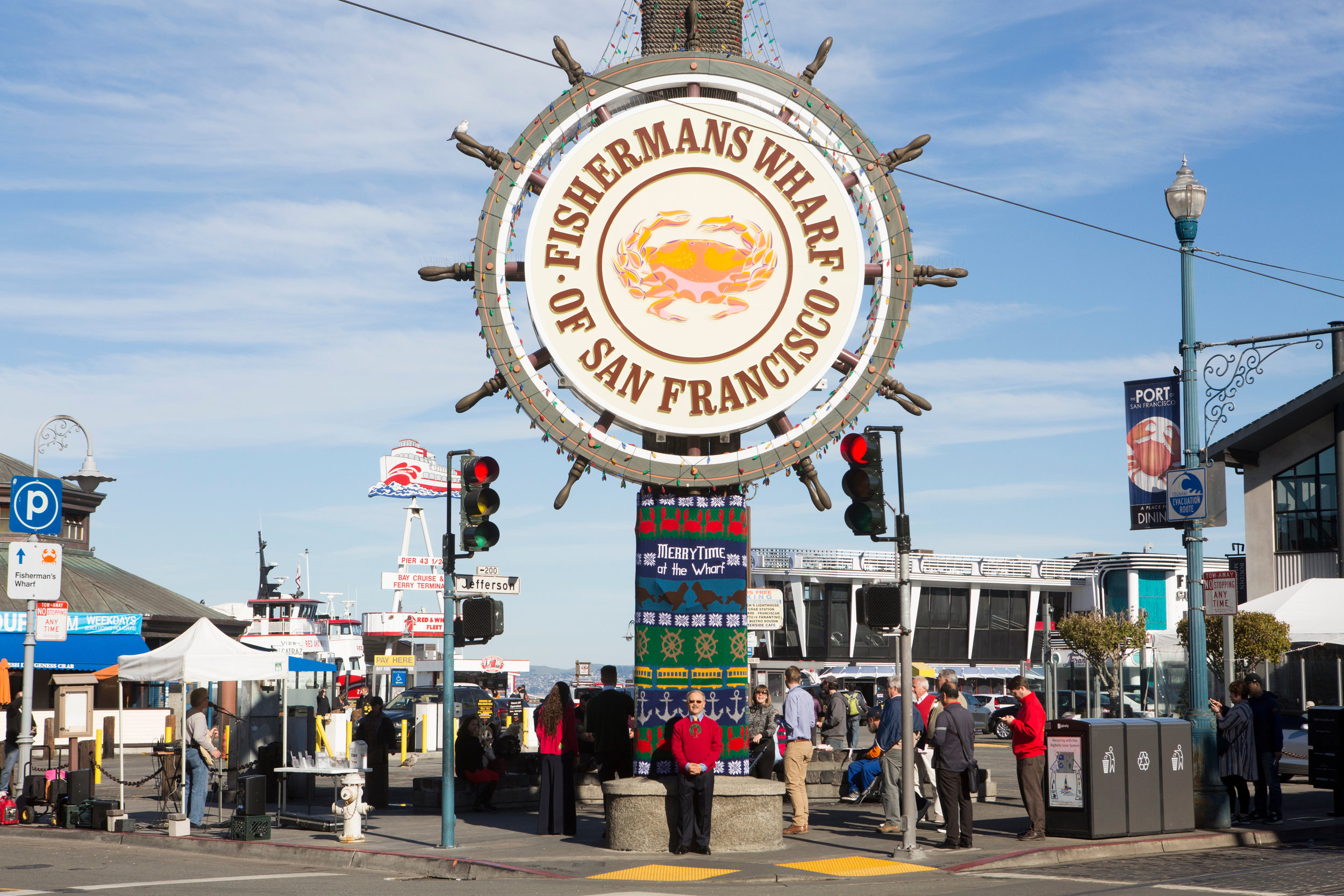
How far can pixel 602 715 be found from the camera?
18.6 meters

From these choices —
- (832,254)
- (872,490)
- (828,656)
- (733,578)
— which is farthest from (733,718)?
(828,656)

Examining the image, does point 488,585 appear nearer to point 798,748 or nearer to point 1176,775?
point 798,748

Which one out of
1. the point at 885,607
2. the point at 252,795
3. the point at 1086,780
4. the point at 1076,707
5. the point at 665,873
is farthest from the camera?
the point at 1076,707

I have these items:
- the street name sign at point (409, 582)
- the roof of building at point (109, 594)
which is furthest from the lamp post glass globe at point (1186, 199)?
the street name sign at point (409, 582)

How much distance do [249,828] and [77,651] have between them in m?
23.4

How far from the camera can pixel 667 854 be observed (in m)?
15.1

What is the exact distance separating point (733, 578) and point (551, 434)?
2.87 metres

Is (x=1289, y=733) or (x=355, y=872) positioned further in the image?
(x=1289, y=733)

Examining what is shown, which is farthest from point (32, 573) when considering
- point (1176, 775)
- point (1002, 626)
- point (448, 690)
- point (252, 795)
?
point (1002, 626)

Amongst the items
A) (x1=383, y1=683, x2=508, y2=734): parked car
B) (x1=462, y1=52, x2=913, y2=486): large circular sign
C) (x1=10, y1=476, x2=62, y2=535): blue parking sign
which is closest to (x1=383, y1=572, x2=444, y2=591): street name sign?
(x1=383, y1=683, x2=508, y2=734): parked car

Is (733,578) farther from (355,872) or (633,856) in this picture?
(355,872)

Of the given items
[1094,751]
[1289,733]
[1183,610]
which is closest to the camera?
[1094,751]

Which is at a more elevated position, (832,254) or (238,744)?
(832,254)

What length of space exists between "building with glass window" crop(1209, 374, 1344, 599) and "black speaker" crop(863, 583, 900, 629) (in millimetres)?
25541
